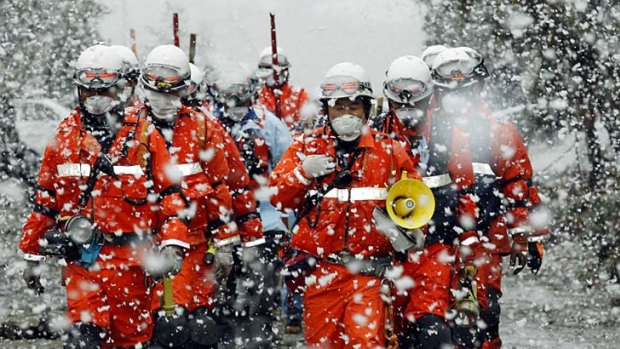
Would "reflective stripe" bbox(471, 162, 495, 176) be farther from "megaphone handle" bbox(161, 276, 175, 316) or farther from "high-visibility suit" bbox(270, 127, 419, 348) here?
"megaphone handle" bbox(161, 276, 175, 316)

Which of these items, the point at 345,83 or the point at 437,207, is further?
the point at 437,207

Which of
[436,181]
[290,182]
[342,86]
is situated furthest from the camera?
[436,181]

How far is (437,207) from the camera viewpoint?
7438 mm

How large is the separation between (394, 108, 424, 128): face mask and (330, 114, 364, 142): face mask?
70 centimetres

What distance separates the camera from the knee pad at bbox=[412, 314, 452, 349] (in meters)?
6.91

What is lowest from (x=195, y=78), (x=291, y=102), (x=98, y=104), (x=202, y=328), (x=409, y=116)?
(x=202, y=328)

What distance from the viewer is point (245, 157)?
987 cm

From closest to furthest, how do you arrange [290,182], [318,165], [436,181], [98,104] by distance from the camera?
[318,165] < [290,182] < [98,104] < [436,181]

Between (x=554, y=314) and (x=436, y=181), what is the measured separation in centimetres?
407

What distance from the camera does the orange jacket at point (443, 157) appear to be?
7.44 meters

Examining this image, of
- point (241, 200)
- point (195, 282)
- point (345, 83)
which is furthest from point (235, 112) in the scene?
point (345, 83)

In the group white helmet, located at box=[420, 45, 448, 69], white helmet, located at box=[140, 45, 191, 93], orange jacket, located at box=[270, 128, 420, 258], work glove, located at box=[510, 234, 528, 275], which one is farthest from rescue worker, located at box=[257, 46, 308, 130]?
orange jacket, located at box=[270, 128, 420, 258]

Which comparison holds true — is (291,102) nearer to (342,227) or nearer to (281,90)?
(281,90)

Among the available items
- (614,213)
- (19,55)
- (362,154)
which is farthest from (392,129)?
(19,55)
